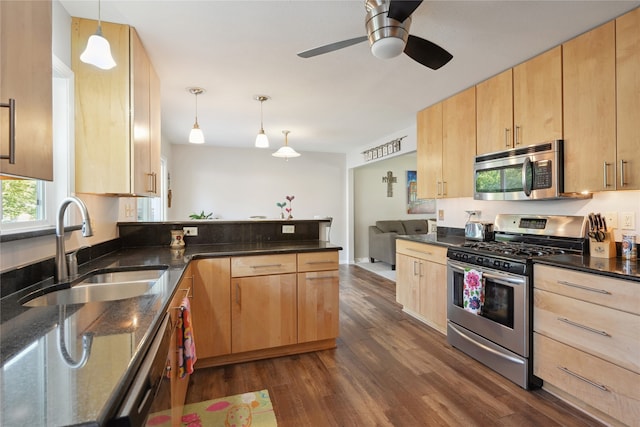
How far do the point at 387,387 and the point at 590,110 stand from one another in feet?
7.49

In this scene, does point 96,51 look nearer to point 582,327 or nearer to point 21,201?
point 21,201

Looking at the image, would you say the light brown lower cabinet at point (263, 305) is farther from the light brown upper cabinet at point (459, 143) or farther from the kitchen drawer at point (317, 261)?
the light brown upper cabinet at point (459, 143)

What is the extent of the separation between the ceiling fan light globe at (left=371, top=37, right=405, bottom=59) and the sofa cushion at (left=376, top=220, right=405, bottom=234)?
5110 mm

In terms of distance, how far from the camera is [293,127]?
4.57 metres

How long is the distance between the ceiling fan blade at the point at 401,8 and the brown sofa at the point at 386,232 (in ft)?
15.4

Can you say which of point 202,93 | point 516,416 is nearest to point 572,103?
point 516,416

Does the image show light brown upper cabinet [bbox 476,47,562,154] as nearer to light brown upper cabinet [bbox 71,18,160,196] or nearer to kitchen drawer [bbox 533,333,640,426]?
kitchen drawer [bbox 533,333,640,426]

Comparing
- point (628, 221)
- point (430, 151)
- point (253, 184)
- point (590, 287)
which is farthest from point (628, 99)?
point (253, 184)

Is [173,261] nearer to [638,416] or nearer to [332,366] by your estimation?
[332,366]

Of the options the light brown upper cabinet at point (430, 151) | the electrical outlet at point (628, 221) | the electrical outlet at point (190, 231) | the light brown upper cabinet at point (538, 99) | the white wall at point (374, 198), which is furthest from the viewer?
the white wall at point (374, 198)

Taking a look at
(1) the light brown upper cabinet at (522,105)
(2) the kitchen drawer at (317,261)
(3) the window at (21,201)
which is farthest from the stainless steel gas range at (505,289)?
(3) the window at (21,201)

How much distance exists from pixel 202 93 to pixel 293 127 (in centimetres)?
161

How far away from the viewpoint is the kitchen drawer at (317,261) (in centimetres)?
257

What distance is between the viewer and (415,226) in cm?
673
